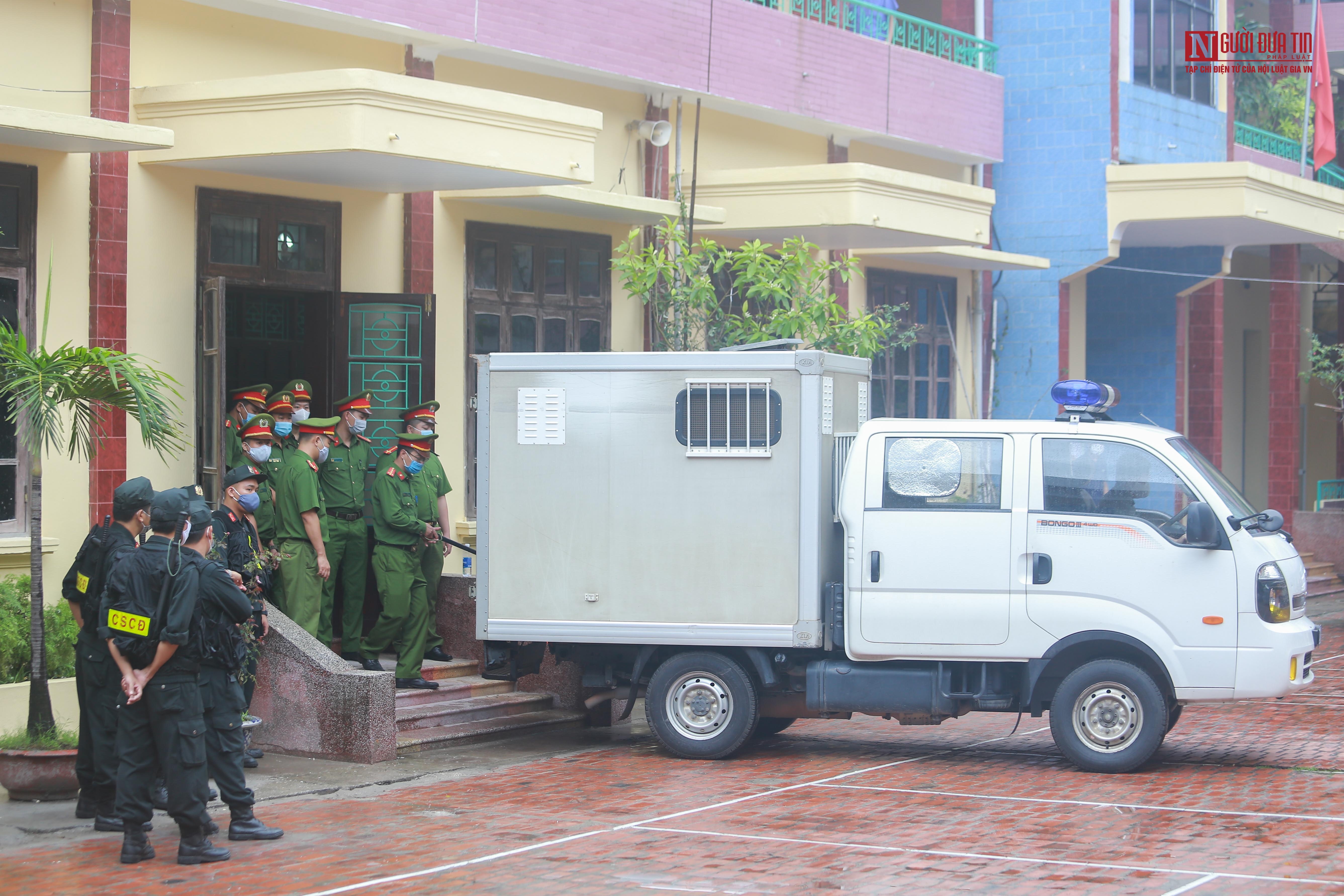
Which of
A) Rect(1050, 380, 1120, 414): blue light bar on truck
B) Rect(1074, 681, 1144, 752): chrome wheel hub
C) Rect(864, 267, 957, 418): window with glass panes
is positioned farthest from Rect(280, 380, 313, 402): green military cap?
Rect(864, 267, 957, 418): window with glass panes

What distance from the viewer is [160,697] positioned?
7391 mm

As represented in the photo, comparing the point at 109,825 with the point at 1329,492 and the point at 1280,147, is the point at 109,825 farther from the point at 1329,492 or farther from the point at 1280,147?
the point at 1280,147

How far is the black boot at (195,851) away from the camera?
24.4 ft

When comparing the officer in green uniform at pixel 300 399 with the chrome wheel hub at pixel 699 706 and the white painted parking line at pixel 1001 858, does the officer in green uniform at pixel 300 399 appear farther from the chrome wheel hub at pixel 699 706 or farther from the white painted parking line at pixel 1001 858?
the white painted parking line at pixel 1001 858

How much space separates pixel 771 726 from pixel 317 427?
3.67 m

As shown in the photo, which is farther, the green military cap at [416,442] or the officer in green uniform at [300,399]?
the green military cap at [416,442]

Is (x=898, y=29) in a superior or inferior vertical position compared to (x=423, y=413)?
superior

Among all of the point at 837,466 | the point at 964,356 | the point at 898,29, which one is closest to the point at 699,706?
the point at 837,466

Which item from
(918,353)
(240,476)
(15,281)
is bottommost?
(240,476)

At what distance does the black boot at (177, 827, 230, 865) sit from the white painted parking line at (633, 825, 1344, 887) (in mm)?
2056

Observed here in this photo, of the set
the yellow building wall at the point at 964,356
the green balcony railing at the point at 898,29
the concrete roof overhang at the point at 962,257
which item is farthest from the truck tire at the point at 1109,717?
the yellow building wall at the point at 964,356

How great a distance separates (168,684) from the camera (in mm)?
7402

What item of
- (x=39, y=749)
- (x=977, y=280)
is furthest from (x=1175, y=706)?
(x=977, y=280)

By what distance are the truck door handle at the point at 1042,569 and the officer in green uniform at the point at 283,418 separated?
194 inches
